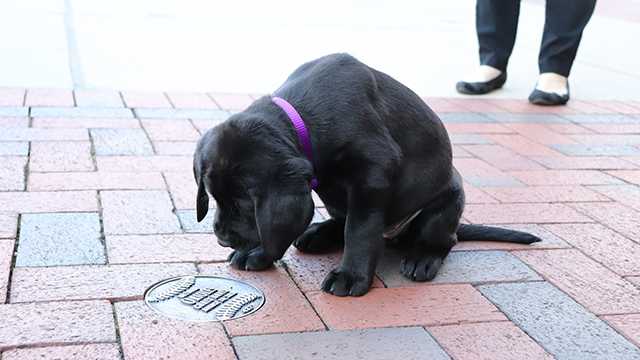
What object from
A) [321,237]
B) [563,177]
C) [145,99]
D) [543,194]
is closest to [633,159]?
[563,177]

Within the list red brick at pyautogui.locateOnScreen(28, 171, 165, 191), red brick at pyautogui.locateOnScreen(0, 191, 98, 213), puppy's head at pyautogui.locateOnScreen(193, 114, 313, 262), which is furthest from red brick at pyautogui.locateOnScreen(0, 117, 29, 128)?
puppy's head at pyautogui.locateOnScreen(193, 114, 313, 262)

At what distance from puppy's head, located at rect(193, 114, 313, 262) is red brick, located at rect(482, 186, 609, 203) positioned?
5.69ft

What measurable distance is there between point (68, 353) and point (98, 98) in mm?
3260

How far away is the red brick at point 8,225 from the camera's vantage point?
3041 millimetres

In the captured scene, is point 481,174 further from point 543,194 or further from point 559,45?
point 559,45

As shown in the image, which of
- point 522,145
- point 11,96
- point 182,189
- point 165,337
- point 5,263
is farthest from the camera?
point 11,96

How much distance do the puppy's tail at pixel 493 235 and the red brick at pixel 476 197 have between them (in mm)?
491

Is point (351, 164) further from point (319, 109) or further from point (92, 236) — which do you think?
point (92, 236)

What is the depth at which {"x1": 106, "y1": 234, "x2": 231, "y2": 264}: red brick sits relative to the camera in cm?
294

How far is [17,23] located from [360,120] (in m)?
5.74

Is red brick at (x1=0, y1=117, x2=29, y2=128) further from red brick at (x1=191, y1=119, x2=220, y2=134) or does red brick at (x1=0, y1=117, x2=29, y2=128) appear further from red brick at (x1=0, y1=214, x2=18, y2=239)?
red brick at (x1=0, y1=214, x2=18, y2=239)

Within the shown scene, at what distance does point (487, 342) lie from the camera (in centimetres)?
249

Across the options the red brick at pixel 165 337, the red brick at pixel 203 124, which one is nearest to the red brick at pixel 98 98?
the red brick at pixel 203 124

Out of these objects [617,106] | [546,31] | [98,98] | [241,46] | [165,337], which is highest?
[546,31]
